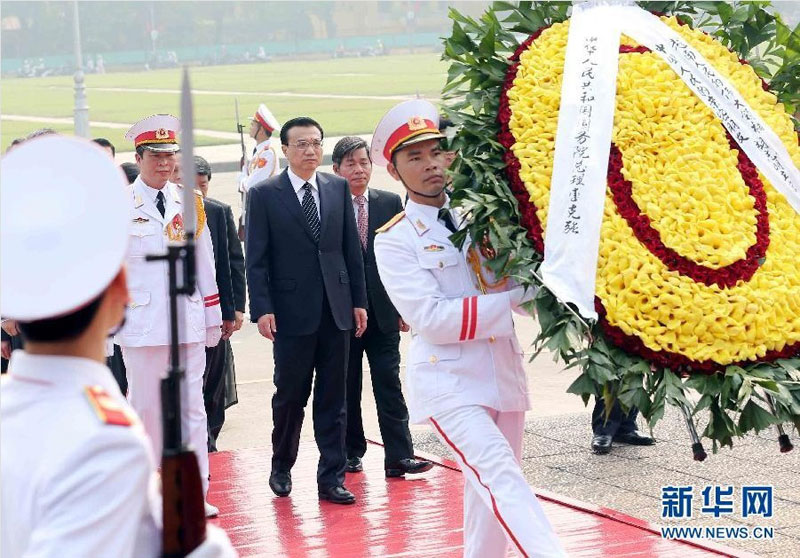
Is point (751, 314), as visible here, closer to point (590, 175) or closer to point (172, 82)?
point (590, 175)

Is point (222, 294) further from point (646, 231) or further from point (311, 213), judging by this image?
point (646, 231)

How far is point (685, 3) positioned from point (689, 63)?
0.34 metres

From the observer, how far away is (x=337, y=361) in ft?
22.2

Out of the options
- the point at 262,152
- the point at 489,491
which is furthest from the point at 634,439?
the point at 262,152

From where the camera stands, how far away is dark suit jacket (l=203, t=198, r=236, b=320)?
7121mm

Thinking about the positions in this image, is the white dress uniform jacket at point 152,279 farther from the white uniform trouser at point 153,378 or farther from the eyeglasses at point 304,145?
the eyeglasses at point 304,145

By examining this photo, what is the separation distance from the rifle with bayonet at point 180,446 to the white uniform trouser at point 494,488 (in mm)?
2260

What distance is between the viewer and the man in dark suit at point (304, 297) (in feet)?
21.9

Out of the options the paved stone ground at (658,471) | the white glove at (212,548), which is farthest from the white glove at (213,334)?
the white glove at (212,548)

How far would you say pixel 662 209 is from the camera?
4371 millimetres

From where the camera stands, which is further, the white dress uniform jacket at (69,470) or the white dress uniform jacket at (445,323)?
the white dress uniform jacket at (445,323)

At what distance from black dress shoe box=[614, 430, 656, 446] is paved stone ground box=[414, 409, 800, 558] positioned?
0.04 m

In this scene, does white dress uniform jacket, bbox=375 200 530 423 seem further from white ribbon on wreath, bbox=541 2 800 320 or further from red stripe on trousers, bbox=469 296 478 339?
white ribbon on wreath, bbox=541 2 800 320

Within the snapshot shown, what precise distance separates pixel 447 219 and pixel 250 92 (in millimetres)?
49136
